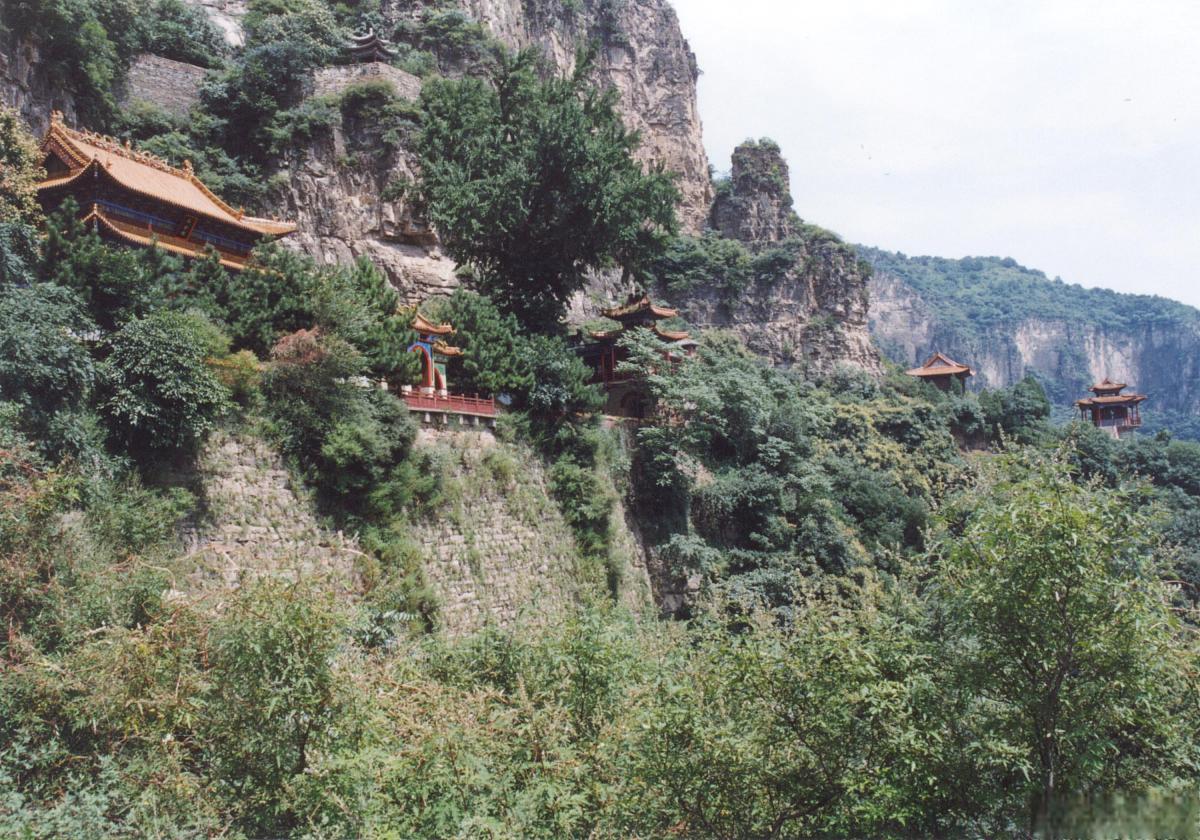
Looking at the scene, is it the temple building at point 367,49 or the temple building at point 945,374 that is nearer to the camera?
the temple building at point 367,49

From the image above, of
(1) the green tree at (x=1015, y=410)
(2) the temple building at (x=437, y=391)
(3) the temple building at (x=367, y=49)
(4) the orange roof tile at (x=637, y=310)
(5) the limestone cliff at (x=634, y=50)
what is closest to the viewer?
(2) the temple building at (x=437, y=391)

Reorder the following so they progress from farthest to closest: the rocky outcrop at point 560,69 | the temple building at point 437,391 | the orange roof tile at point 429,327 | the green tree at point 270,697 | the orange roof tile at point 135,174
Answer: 1. the rocky outcrop at point 560,69
2. the orange roof tile at point 429,327
3. the temple building at point 437,391
4. the orange roof tile at point 135,174
5. the green tree at point 270,697

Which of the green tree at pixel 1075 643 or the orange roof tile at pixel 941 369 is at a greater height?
the orange roof tile at pixel 941 369

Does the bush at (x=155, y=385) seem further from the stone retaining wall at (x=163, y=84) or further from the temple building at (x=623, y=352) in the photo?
the stone retaining wall at (x=163, y=84)

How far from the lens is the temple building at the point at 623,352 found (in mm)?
20062

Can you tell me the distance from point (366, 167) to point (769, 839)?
21.3 m

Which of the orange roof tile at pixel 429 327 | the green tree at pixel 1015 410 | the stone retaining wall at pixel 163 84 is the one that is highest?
the stone retaining wall at pixel 163 84

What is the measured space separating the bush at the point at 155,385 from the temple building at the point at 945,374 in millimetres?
34955

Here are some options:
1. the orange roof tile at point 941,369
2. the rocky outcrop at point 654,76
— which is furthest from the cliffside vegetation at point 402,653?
the orange roof tile at point 941,369

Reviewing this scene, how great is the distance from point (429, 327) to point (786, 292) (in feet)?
83.2

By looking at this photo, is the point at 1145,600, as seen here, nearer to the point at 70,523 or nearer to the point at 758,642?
the point at 758,642

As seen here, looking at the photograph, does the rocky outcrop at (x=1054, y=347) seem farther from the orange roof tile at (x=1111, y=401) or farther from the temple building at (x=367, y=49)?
the temple building at (x=367, y=49)

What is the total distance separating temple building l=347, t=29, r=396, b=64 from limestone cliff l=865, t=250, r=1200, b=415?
63336 millimetres

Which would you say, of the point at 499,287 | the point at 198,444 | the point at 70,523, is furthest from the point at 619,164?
the point at 70,523
